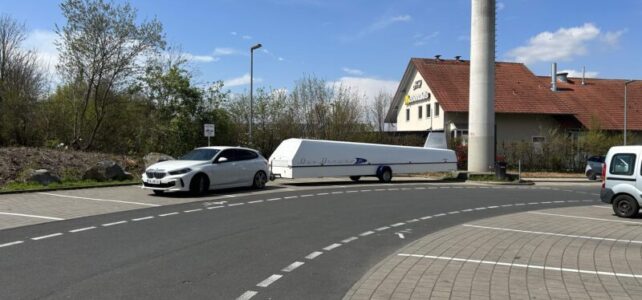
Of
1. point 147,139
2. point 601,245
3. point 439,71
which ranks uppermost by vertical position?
point 439,71

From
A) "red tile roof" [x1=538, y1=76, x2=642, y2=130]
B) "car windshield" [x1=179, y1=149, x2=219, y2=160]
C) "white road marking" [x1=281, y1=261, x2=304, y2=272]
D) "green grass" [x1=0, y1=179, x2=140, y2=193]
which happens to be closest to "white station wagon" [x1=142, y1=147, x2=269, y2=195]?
"car windshield" [x1=179, y1=149, x2=219, y2=160]

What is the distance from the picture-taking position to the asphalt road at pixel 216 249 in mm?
6242

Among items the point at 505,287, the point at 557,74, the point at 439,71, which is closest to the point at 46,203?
the point at 505,287

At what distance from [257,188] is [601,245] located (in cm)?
1277

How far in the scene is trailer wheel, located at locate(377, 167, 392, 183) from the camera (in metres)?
26.9

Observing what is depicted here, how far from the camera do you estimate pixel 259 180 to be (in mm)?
20219

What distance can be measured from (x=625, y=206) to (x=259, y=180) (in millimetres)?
11493

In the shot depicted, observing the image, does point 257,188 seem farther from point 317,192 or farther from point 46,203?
point 46,203

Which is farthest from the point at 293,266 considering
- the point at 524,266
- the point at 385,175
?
the point at 385,175

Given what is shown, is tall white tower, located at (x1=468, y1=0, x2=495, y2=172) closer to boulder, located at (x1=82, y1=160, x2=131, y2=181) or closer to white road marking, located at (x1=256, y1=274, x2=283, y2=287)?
boulder, located at (x1=82, y1=160, x2=131, y2=181)

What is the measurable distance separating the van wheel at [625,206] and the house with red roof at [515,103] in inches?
1058

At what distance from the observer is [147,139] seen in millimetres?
30781

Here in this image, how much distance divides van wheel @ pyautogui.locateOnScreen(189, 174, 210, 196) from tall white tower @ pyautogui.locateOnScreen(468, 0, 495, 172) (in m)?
17.9

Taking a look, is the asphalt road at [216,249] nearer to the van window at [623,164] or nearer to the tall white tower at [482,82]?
the van window at [623,164]
